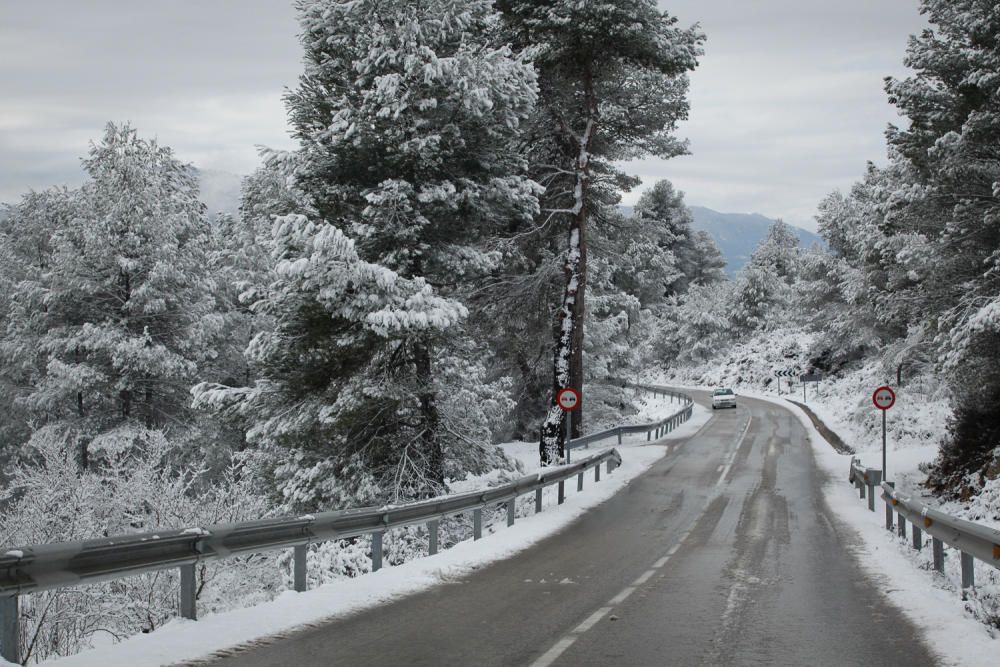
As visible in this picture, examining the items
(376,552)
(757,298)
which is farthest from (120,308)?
(757,298)

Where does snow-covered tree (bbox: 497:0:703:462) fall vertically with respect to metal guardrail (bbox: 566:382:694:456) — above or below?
above

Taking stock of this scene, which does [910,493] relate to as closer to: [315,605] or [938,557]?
[938,557]

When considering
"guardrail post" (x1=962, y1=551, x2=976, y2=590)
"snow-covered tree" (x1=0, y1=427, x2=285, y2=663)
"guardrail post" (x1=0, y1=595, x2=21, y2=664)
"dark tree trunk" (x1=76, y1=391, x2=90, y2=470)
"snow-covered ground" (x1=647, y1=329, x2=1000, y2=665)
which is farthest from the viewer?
"dark tree trunk" (x1=76, y1=391, x2=90, y2=470)

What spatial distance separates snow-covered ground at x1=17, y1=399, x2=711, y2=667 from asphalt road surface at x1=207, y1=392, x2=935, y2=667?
11.8 inches

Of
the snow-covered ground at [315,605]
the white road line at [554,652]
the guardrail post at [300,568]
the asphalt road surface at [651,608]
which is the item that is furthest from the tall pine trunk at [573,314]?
the white road line at [554,652]

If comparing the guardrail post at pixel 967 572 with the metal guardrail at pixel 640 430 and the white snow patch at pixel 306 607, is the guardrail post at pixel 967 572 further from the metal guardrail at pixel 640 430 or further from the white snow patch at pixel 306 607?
the metal guardrail at pixel 640 430

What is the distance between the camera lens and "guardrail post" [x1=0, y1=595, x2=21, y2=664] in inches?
220

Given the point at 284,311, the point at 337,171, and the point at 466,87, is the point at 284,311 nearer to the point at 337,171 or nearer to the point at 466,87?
the point at 337,171

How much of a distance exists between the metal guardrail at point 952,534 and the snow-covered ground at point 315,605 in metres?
5.67

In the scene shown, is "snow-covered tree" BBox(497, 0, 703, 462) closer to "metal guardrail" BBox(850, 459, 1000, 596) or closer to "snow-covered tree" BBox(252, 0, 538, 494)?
"snow-covered tree" BBox(252, 0, 538, 494)

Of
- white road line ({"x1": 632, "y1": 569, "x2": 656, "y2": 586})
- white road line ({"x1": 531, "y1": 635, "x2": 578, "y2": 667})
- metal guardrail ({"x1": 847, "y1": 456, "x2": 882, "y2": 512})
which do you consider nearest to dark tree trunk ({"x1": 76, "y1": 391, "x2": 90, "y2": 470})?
white road line ({"x1": 632, "y1": 569, "x2": 656, "y2": 586})

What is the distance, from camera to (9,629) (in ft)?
18.5

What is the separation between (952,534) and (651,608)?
384 centimetres

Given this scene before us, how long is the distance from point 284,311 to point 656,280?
31044 mm
